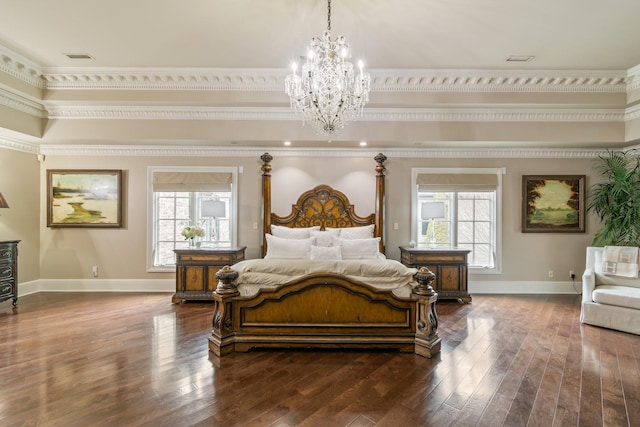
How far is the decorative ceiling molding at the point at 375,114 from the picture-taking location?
4.92 m

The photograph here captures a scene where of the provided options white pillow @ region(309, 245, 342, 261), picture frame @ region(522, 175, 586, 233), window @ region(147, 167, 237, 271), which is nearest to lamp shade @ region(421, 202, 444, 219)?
picture frame @ region(522, 175, 586, 233)

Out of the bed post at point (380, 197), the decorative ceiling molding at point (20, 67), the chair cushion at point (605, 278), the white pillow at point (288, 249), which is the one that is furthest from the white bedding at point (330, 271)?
the decorative ceiling molding at point (20, 67)

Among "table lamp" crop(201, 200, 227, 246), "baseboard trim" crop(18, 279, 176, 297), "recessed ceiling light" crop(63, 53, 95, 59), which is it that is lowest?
"baseboard trim" crop(18, 279, 176, 297)

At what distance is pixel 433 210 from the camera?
17.1ft

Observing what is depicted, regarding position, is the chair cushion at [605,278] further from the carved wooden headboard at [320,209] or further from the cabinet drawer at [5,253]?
the cabinet drawer at [5,253]

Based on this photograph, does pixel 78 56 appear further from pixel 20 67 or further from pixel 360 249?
pixel 360 249

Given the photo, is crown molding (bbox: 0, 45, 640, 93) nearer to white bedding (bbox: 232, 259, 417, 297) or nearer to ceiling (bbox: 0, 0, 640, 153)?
ceiling (bbox: 0, 0, 640, 153)

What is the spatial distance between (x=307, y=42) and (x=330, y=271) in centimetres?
281

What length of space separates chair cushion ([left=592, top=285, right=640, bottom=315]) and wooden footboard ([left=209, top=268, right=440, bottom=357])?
2540 millimetres

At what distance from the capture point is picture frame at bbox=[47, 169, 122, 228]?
543 centimetres

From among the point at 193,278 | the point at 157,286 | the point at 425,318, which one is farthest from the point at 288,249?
the point at 157,286

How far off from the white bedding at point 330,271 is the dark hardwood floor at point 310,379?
67 centimetres

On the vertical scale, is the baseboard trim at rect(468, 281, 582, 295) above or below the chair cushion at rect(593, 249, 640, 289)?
below

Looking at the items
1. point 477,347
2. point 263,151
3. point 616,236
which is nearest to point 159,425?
point 477,347
